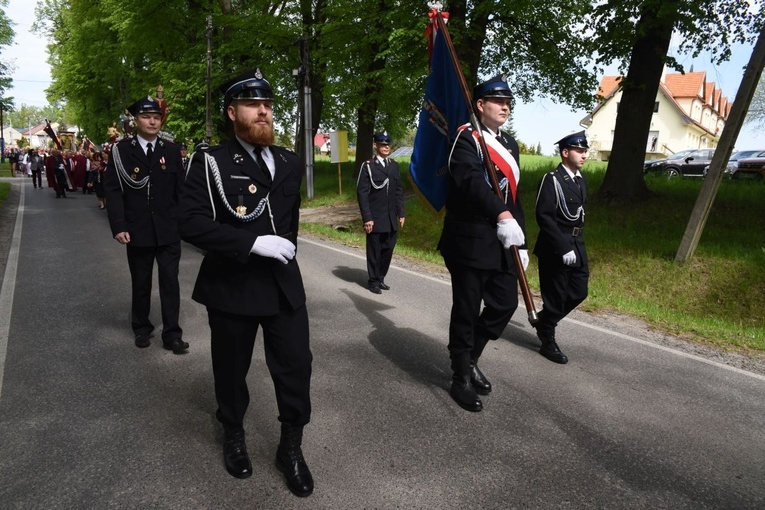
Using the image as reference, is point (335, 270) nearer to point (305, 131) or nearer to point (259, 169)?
point (259, 169)

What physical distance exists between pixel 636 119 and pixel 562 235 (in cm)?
948

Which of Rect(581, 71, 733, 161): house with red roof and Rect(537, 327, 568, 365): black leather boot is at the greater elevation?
Rect(581, 71, 733, 161): house with red roof

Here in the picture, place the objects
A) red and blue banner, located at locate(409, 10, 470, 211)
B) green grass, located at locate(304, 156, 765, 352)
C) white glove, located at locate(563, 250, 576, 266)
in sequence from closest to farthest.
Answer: red and blue banner, located at locate(409, 10, 470, 211) < white glove, located at locate(563, 250, 576, 266) < green grass, located at locate(304, 156, 765, 352)

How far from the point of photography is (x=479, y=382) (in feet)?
13.5

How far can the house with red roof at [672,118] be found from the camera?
5550 centimetres

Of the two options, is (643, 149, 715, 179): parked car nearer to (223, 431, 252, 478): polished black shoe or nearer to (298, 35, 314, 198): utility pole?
(298, 35, 314, 198): utility pole

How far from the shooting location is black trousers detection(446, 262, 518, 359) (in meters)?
3.81

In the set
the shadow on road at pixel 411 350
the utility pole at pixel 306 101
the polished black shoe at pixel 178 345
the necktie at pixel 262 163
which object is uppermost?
the utility pole at pixel 306 101

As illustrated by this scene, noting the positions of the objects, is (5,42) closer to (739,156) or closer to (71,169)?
(71,169)

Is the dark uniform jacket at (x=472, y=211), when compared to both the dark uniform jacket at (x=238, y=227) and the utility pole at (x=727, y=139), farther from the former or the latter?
the utility pole at (x=727, y=139)

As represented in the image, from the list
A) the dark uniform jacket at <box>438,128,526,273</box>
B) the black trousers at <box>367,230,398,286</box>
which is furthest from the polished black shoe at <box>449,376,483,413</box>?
the black trousers at <box>367,230,398,286</box>

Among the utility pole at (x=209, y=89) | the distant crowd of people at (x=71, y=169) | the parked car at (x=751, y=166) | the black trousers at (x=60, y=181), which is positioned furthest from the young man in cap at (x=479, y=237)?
A: the black trousers at (x=60, y=181)

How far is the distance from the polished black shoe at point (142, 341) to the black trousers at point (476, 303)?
9.38ft

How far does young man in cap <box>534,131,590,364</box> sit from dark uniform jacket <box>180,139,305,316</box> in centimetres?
275
